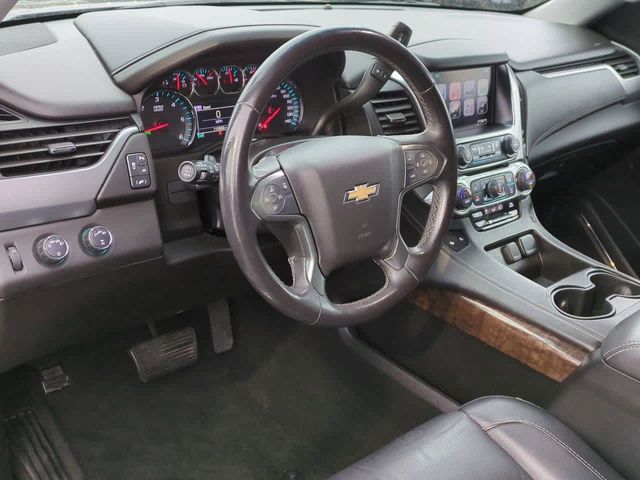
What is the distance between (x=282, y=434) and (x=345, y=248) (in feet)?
3.06

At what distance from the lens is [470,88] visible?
188 cm

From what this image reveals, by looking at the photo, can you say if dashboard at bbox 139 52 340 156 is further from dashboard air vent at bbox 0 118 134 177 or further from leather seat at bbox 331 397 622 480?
leather seat at bbox 331 397 622 480

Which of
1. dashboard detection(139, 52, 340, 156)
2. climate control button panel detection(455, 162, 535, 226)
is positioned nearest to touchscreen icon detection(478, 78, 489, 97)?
climate control button panel detection(455, 162, 535, 226)

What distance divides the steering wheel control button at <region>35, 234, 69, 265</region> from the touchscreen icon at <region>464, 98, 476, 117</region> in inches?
44.1

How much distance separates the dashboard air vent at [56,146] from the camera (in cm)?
120

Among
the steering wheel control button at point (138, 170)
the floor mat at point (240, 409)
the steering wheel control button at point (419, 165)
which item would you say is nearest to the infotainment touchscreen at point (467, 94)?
the steering wheel control button at point (419, 165)

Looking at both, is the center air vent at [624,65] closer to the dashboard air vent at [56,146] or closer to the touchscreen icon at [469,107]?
the touchscreen icon at [469,107]

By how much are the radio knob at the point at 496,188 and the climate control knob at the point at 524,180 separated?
0.22 feet

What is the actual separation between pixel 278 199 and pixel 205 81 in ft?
1.39

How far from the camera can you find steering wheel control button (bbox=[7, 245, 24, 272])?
1.22 m

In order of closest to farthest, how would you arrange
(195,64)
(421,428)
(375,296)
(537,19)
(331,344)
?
(421,428) → (375,296) → (195,64) → (331,344) → (537,19)

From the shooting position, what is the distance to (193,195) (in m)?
1.52

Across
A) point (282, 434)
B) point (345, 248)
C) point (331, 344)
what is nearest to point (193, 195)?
point (345, 248)

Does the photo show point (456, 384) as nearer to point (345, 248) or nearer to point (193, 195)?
point (345, 248)
